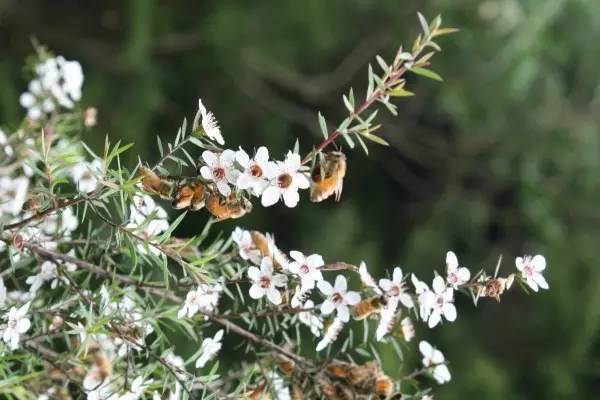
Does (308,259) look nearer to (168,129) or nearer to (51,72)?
(51,72)

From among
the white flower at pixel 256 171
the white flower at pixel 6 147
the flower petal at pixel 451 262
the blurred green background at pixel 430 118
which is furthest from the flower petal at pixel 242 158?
the blurred green background at pixel 430 118

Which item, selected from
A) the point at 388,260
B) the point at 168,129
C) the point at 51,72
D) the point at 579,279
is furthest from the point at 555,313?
the point at 51,72

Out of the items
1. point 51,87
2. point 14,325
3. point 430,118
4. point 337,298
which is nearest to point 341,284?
point 337,298

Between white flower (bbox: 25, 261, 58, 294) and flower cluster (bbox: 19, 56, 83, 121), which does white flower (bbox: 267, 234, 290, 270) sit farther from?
flower cluster (bbox: 19, 56, 83, 121)

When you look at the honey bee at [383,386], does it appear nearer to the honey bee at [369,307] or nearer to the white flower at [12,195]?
the honey bee at [369,307]

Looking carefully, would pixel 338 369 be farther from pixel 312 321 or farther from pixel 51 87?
pixel 51 87

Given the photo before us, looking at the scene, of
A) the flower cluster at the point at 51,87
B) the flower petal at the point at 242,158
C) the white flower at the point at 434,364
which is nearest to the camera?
the flower petal at the point at 242,158

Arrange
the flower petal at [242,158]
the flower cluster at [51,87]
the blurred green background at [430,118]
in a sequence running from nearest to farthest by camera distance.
A: 1. the flower petal at [242,158]
2. the flower cluster at [51,87]
3. the blurred green background at [430,118]
